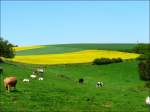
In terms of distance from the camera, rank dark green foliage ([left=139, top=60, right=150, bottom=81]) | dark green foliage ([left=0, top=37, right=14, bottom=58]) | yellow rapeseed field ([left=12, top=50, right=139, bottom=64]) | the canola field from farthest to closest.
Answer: yellow rapeseed field ([left=12, top=50, right=139, bottom=64])
the canola field
dark green foliage ([left=0, top=37, right=14, bottom=58])
dark green foliage ([left=139, top=60, right=150, bottom=81])

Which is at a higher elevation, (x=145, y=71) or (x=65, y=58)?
(x=65, y=58)

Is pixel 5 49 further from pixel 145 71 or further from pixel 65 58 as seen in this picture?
pixel 145 71

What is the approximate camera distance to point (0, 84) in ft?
109

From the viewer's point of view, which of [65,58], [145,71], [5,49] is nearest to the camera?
[145,71]

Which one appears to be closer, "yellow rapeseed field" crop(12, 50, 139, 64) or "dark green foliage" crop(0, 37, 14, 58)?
"dark green foliage" crop(0, 37, 14, 58)

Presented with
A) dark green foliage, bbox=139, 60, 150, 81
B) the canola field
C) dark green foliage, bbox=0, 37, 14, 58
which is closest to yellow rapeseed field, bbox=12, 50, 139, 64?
the canola field

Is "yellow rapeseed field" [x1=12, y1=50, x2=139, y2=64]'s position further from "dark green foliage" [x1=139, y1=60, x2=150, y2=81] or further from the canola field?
"dark green foliage" [x1=139, y1=60, x2=150, y2=81]

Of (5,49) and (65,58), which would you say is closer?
(5,49)

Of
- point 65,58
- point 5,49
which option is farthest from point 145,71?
point 65,58

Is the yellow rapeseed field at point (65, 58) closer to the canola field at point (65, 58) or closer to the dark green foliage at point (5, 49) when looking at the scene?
the canola field at point (65, 58)

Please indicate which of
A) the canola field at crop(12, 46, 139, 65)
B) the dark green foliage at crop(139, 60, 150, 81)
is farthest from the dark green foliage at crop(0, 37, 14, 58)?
the dark green foliage at crop(139, 60, 150, 81)

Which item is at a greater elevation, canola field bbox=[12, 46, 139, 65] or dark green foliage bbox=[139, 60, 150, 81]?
canola field bbox=[12, 46, 139, 65]

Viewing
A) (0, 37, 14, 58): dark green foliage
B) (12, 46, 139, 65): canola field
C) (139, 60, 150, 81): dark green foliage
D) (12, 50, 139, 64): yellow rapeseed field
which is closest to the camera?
(139, 60, 150, 81): dark green foliage

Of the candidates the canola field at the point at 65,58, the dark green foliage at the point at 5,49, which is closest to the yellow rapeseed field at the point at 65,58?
the canola field at the point at 65,58
